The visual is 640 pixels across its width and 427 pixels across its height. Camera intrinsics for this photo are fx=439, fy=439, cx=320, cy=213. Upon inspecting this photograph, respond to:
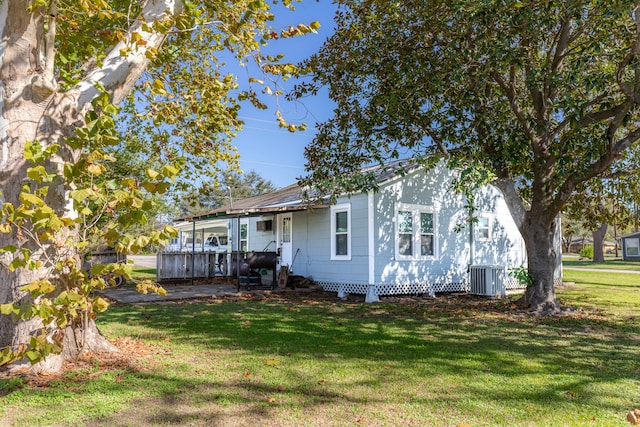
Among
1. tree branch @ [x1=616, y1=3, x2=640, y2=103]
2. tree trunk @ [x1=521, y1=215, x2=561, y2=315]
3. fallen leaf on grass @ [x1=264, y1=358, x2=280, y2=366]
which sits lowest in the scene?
fallen leaf on grass @ [x1=264, y1=358, x2=280, y2=366]

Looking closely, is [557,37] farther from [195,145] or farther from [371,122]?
[195,145]

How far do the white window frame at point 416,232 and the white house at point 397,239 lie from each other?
0.03 metres

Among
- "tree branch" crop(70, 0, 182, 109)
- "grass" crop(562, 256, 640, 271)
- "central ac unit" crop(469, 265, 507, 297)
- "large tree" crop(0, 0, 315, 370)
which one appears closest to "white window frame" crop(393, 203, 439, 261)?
"central ac unit" crop(469, 265, 507, 297)

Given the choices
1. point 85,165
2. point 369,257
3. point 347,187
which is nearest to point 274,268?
point 369,257

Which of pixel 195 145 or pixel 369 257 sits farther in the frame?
pixel 369 257

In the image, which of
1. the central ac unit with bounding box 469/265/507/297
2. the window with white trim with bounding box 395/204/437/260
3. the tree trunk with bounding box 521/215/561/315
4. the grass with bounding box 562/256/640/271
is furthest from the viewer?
the grass with bounding box 562/256/640/271

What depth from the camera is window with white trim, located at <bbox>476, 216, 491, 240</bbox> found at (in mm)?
14977

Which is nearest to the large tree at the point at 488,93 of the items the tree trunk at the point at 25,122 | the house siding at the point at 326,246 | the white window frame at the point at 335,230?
the house siding at the point at 326,246

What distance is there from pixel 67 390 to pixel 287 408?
2155 mm

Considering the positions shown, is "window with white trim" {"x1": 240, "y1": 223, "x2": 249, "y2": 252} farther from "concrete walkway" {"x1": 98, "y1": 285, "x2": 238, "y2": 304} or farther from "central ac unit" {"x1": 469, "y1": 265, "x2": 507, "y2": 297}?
"central ac unit" {"x1": 469, "y1": 265, "x2": 507, "y2": 297}

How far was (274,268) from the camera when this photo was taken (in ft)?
44.7

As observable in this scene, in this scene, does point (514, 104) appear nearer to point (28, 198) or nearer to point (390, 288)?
point (390, 288)

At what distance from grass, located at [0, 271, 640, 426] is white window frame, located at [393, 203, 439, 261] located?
3.99 m

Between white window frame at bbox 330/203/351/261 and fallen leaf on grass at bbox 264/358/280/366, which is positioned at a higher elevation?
white window frame at bbox 330/203/351/261
